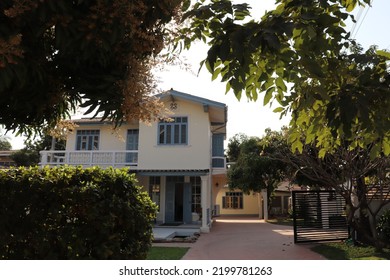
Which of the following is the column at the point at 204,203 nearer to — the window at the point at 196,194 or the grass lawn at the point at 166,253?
the window at the point at 196,194

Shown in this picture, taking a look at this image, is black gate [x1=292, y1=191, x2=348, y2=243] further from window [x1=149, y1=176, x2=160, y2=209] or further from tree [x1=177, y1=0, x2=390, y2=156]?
tree [x1=177, y1=0, x2=390, y2=156]

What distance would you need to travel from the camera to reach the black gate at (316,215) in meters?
14.9

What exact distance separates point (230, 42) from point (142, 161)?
19.0 m

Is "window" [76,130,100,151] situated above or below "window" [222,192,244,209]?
above

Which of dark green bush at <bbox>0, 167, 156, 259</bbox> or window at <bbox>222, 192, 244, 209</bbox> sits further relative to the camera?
window at <bbox>222, 192, 244, 209</bbox>

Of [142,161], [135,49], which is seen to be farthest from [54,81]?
[142,161]

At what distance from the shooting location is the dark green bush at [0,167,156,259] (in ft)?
14.9

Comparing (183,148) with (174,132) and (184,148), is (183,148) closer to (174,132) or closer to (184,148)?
(184,148)

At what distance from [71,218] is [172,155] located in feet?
52.8

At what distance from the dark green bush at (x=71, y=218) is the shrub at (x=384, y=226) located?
11.6 meters

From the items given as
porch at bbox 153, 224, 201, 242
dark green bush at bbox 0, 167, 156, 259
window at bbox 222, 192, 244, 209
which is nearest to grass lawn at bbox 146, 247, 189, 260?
porch at bbox 153, 224, 201, 242

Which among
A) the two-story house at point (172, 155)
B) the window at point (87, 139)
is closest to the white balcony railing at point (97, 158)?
the two-story house at point (172, 155)

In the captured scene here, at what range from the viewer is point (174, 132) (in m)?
21.1

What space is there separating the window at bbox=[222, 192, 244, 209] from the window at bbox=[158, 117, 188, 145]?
22.8 m
